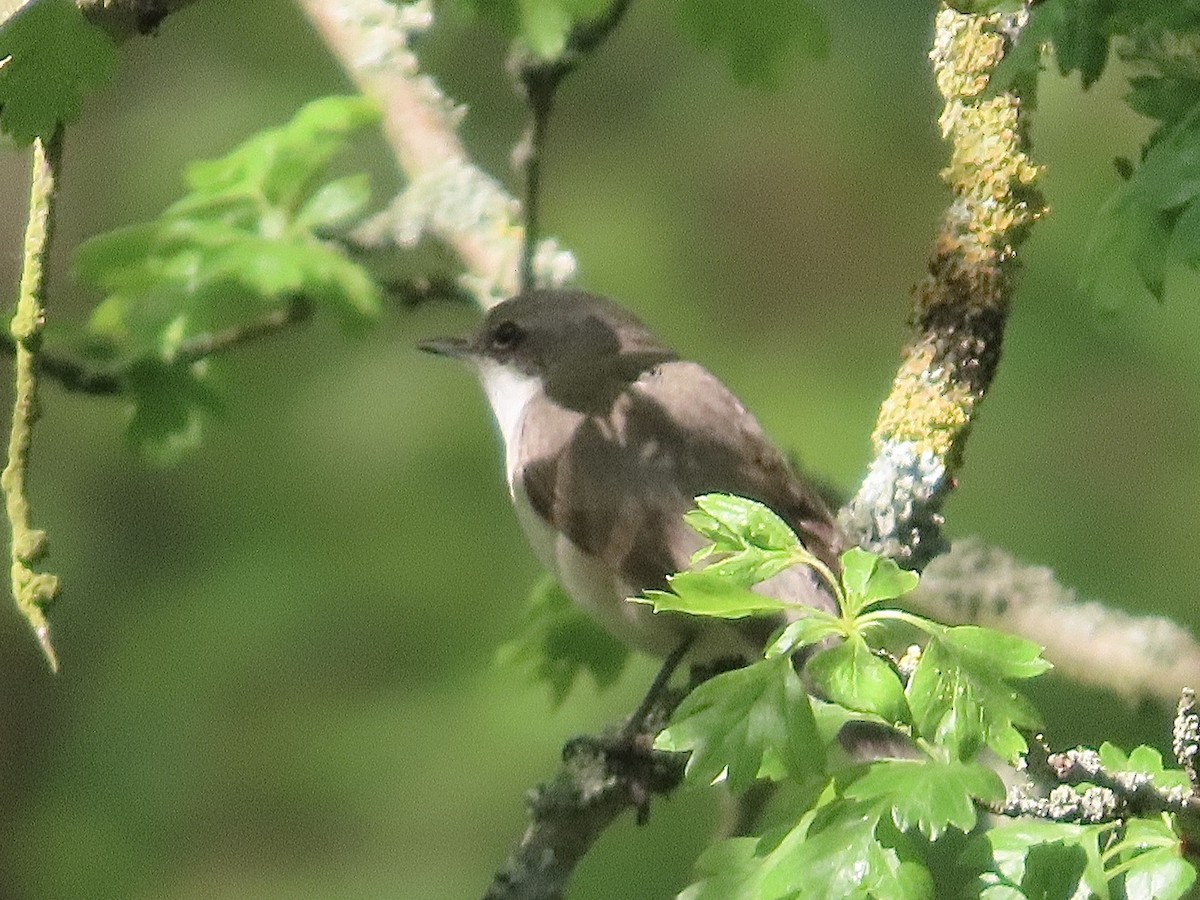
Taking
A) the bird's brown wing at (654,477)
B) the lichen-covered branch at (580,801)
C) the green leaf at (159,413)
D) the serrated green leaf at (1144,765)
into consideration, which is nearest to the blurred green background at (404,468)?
the green leaf at (159,413)

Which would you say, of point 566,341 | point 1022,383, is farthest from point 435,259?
point 1022,383

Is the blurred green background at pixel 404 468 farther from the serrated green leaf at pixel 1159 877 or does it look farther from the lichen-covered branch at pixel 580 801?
the serrated green leaf at pixel 1159 877

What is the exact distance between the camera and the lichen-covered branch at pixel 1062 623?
2.39 metres

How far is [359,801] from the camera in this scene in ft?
16.9

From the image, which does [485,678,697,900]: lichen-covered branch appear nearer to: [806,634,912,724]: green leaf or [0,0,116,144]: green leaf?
Result: [806,634,912,724]: green leaf

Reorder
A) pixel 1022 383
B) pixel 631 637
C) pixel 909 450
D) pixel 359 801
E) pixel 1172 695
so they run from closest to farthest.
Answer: pixel 909 450 → pixel 1172 695 → pixel 631 637 → pixel 1022 383 → pixel 359 801

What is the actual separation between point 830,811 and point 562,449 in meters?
1.31

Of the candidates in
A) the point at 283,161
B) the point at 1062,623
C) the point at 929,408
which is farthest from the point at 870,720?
the point at 283,161

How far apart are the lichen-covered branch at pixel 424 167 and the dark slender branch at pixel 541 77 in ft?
0.92

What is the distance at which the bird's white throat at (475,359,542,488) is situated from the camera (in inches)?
119

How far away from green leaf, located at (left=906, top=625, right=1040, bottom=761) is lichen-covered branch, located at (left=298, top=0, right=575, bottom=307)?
197 cm

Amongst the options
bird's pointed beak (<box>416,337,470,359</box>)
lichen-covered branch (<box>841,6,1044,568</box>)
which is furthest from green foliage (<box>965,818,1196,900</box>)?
bird's pointed beak (<box>416,337,470,359</box>)

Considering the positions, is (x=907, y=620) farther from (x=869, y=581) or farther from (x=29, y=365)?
(x=29, y=365)

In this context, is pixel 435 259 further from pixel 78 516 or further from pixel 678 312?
pixel 78 516
